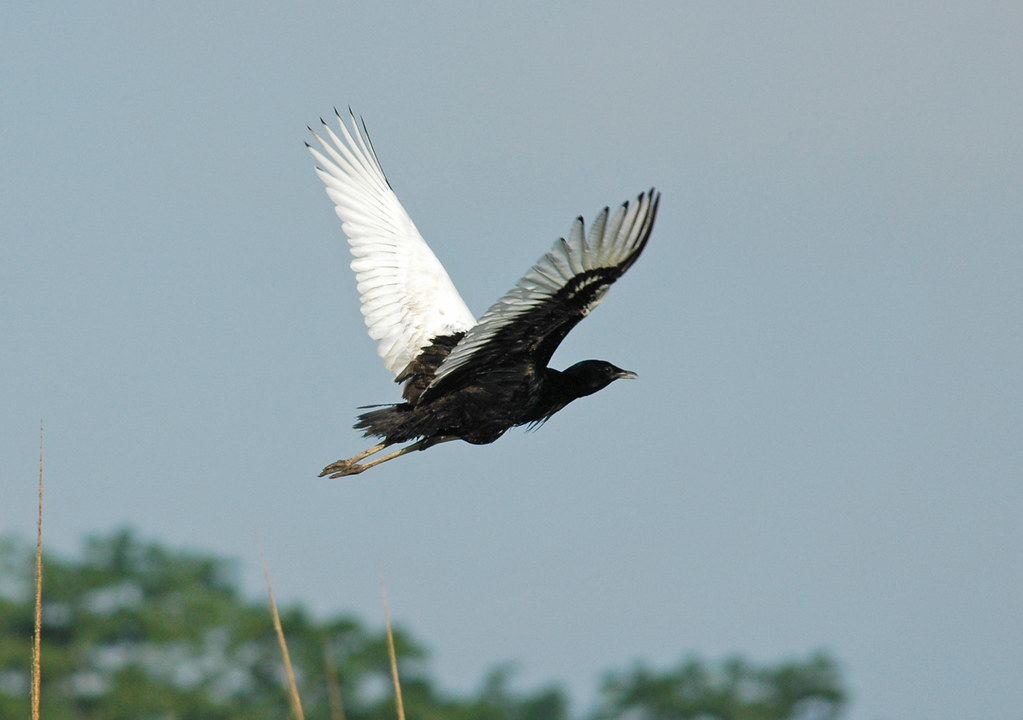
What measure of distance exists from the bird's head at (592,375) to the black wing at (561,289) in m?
1.06

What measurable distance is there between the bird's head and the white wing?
1.05 m

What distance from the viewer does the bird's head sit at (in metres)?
8.79

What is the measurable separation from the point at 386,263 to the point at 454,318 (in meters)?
0.73

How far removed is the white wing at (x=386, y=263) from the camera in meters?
9.55

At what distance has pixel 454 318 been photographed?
9641 mm

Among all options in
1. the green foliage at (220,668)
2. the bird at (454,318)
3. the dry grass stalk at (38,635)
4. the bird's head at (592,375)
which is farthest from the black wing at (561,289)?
the green foliage at (220,668)

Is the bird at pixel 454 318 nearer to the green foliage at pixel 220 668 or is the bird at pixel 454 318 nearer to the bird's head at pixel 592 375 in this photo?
the bird's head at pixel 592 375

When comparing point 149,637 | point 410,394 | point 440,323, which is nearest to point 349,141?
point 440,323

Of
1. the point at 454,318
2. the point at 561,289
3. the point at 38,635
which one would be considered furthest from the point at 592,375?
the point at 38,635

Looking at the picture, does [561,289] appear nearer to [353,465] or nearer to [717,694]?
[353,465]

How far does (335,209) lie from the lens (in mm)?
10266

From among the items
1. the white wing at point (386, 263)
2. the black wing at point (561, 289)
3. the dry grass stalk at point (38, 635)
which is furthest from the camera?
the white wing at point (386, 263)

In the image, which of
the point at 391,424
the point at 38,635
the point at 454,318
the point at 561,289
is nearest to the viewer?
the point at 38,635

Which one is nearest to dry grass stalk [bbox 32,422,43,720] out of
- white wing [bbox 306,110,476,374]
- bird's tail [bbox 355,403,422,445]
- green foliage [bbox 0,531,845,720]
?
bird's tail [bbox 355,403,422,445]
